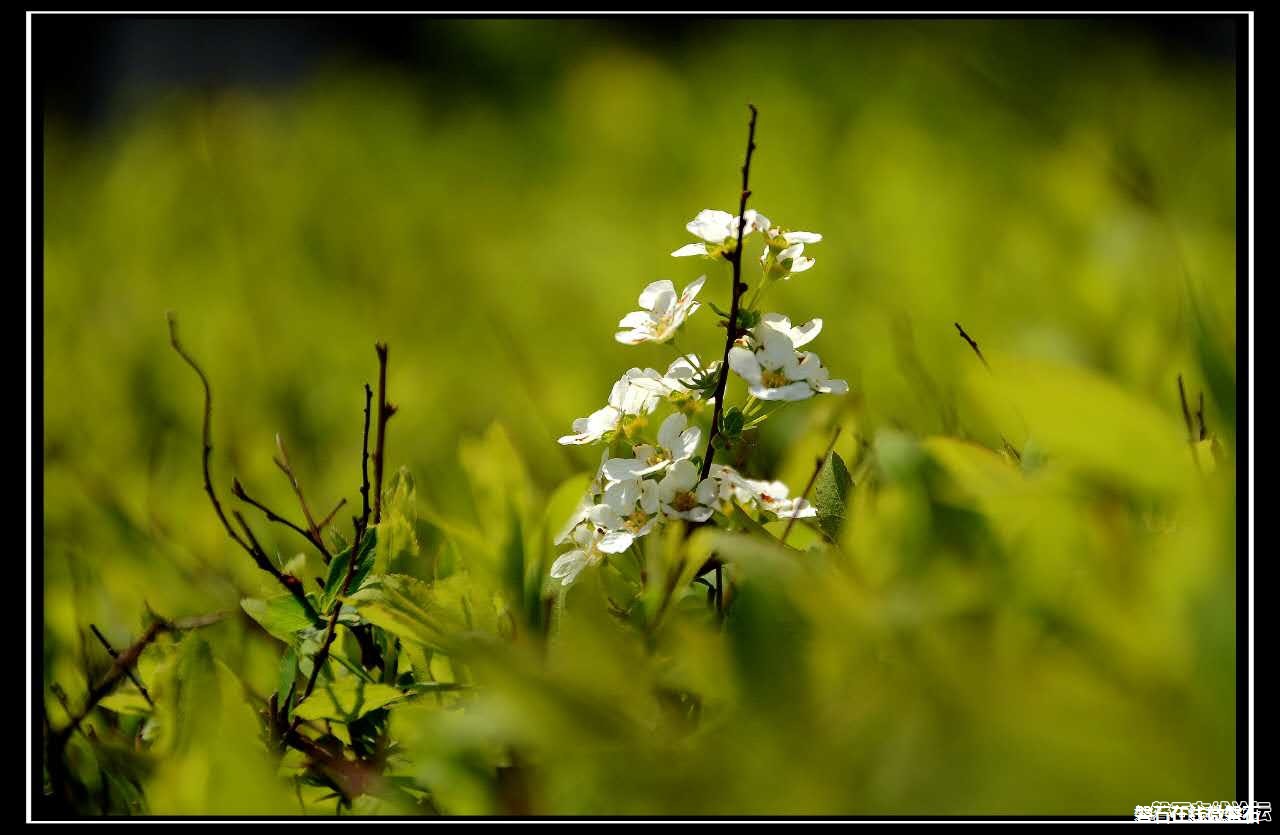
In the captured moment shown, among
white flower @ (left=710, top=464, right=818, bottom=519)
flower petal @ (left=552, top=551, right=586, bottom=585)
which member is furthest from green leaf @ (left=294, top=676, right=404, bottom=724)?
white flower @ (left=710, top=464, right=818, bottom=519)

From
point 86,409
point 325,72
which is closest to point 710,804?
point 86,409

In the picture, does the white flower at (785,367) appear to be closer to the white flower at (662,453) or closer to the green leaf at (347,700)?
the white flower at (662,453)

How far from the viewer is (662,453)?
0.57 m

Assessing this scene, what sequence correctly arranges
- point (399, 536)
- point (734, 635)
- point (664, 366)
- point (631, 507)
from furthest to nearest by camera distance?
1. point (664, 366)
2. point (399, 536)
3. point (631, 507)
4. point (734, 635)

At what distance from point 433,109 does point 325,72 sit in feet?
1.27

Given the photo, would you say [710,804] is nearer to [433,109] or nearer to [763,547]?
[763,547]

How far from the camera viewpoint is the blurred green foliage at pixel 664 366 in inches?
14.8

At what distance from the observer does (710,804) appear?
1.23ft

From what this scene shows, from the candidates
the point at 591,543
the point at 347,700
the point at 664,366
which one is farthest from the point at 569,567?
the point at 664,366

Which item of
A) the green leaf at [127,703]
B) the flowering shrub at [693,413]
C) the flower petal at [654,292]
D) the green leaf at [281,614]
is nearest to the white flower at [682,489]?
the flowering shrub at [693,413]

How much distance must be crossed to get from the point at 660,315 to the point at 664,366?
77 cm

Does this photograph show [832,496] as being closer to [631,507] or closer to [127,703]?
[631,507]

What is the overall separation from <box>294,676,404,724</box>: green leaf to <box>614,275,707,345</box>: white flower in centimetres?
23
